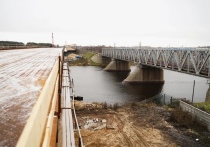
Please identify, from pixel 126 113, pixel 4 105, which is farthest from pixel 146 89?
pixel 4 105

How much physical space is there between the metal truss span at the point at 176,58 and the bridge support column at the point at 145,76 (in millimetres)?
2017

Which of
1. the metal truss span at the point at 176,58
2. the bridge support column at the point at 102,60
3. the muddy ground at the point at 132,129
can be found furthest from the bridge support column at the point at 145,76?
the bridge support column at the point at 102,60

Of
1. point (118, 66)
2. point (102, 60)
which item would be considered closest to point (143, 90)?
point (118, 66)

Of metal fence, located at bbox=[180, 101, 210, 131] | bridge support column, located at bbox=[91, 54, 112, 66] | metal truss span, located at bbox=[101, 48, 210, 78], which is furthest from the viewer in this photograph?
bridge support column, located at bbox=[91, 54, 112, 66]

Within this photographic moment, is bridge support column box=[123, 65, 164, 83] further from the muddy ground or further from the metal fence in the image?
the metal fence

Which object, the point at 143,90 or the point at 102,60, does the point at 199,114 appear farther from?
the point at 102,60

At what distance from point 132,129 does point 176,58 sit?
66.2ft

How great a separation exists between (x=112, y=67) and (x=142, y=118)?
55.7 metres

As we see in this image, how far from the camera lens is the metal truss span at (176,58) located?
29.4 meters

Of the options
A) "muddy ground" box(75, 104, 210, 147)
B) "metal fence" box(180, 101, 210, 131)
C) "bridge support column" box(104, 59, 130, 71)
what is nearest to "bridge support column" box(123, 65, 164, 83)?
"bridge support column" box(104, 59, 130, 71)

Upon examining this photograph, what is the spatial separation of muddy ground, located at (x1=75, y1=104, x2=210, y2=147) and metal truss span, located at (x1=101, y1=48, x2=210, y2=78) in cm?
895

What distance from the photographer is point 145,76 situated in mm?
52062

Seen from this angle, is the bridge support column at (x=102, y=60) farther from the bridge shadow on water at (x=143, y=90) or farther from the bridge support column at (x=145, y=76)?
the bridge shadow on water at (x=143, y=90)

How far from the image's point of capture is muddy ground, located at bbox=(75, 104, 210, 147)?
55.2ft
